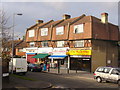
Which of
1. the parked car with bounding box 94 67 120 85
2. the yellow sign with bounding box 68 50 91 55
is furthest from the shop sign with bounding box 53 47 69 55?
the parked car with bounding box 94 67 120 85

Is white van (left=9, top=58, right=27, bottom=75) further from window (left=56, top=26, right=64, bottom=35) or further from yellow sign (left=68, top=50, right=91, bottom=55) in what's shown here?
window (left=56, top=26, right=64, bottom=35)

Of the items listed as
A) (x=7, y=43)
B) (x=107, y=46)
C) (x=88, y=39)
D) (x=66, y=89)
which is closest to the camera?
(x=66, y=89)

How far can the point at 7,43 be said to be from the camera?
20500mm

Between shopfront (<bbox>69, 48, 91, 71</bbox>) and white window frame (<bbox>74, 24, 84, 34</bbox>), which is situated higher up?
Result: white window frame (<bbox>74, 24, 84, 34</bbox>)

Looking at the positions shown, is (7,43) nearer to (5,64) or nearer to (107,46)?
(5,64)

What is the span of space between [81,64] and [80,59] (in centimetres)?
92

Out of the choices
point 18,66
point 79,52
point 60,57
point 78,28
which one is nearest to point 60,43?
point 60,57

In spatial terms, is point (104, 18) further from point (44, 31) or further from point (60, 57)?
point (44, 31)

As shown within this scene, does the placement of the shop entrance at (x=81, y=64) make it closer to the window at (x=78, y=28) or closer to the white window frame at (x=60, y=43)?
the white window frame at (x=60, y=43)

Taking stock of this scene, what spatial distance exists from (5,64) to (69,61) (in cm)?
2063

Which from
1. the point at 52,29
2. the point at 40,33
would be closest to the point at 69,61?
the point at 52,29

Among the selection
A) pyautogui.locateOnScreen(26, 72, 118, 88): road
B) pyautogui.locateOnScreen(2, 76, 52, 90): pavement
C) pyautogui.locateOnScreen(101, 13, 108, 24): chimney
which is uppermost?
pyautogui.locateOnScreen(101, 13, 108, 24): chimney

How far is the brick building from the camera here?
3194cm

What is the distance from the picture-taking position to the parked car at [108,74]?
16.8 m
